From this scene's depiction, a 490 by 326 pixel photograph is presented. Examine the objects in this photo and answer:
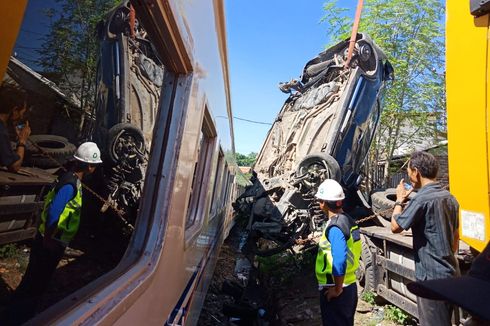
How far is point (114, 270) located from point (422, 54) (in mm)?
12009

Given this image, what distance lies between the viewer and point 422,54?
11.1m

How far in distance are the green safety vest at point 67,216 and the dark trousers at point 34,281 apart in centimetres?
3

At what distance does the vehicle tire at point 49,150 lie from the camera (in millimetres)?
785


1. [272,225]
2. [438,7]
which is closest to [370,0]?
[438,7]

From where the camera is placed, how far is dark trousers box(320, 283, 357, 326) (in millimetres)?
2795

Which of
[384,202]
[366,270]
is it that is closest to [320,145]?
[384,202]

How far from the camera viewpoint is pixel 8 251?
0.84m

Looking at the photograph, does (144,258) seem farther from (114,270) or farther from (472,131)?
(472,131)

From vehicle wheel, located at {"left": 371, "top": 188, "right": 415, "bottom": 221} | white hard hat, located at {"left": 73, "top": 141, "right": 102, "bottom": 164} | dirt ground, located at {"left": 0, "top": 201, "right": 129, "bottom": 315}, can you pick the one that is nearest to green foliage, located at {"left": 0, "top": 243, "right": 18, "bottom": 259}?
dirt ground, located at {"left": 0, "top": 201, "right": 129, "bottom": 315}

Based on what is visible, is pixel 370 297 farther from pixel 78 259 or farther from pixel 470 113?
pixel 78 259

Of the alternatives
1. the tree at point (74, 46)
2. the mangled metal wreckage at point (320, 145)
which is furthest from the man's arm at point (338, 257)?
the mangled metal wreckage at point (320, 145)

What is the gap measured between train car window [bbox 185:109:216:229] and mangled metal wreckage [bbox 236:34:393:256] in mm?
2206

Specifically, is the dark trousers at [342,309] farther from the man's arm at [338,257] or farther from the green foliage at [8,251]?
the green foliage at [8,251]

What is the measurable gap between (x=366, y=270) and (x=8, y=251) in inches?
168
